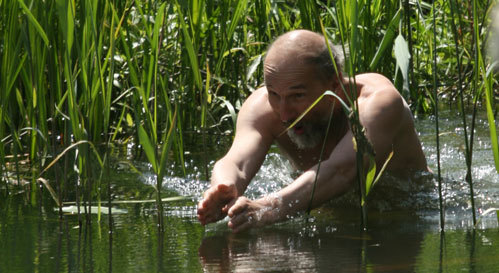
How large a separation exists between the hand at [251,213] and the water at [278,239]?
0.15 feet

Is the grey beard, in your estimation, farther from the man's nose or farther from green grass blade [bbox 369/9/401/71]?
green grass blade [bbox 369/9/401/71]

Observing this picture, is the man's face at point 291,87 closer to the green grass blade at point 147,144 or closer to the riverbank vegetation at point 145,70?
the riverbank vegetation at point 145,70

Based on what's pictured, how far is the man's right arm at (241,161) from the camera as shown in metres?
2.50

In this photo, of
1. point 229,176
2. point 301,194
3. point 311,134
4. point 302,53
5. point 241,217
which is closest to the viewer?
point 241,217

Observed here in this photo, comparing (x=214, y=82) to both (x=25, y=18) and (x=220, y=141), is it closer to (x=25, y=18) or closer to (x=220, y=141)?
(x=220, y=141)

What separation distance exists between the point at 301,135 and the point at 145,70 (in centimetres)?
70

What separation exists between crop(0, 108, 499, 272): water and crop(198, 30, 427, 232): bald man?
0.26 feet

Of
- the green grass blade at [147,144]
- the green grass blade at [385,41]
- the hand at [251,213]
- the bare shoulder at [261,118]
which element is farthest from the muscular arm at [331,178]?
the bare shoulder at [261,118]

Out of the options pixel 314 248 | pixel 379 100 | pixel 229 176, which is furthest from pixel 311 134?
pixel 314 248

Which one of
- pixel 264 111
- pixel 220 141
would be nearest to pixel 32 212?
pixel 264 111

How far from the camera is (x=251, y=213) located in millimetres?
2449

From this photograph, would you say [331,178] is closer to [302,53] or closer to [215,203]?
[215,203]

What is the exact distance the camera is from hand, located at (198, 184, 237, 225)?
8.14 feet

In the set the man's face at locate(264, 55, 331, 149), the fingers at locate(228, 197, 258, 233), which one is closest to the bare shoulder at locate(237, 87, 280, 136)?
the man's face at locate(264, 55, 331, 149)
